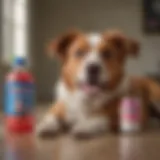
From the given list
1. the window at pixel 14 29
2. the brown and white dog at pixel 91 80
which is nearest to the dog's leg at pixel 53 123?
the brown and white dog at pixel 91 80

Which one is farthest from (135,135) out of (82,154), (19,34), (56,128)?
(19,34)

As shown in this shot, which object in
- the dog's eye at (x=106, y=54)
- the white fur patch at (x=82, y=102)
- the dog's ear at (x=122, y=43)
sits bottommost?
the white fur patch at (x=82, y=102)

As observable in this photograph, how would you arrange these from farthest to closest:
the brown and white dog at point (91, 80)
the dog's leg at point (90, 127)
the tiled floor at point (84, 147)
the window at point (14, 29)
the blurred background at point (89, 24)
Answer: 1. the blurred background at point (89, 24)
2. the window at point (14, 29)
3. the brown and white dog at point (91, 80)
4. the dog's leg at point (90, 127)
5. the tiled floor at point (84, 147)

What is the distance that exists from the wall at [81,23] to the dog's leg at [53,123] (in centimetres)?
280

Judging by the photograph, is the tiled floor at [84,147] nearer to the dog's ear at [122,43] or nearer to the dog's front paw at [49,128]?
the dog's front paw at [49,128]

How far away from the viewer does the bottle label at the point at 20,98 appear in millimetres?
1478

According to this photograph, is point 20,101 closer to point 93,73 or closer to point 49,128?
point 49,128

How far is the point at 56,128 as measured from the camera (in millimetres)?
1470

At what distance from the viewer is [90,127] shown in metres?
1.42

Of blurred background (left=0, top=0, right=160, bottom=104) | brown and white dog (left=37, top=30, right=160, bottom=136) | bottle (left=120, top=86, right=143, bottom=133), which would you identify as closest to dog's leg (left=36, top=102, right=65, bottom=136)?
brown and white dog (left=37, top=30, right=160, bottom=136)

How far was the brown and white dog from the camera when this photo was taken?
4.91ft

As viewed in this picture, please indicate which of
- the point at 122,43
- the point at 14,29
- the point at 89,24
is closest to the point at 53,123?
the point at 122,43

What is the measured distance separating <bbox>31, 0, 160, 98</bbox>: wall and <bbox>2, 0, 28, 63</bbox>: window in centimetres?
25

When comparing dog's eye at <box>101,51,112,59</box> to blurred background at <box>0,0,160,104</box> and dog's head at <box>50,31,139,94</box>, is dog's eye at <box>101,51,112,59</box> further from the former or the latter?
blurred background at <box>0,0,160,104</box>
